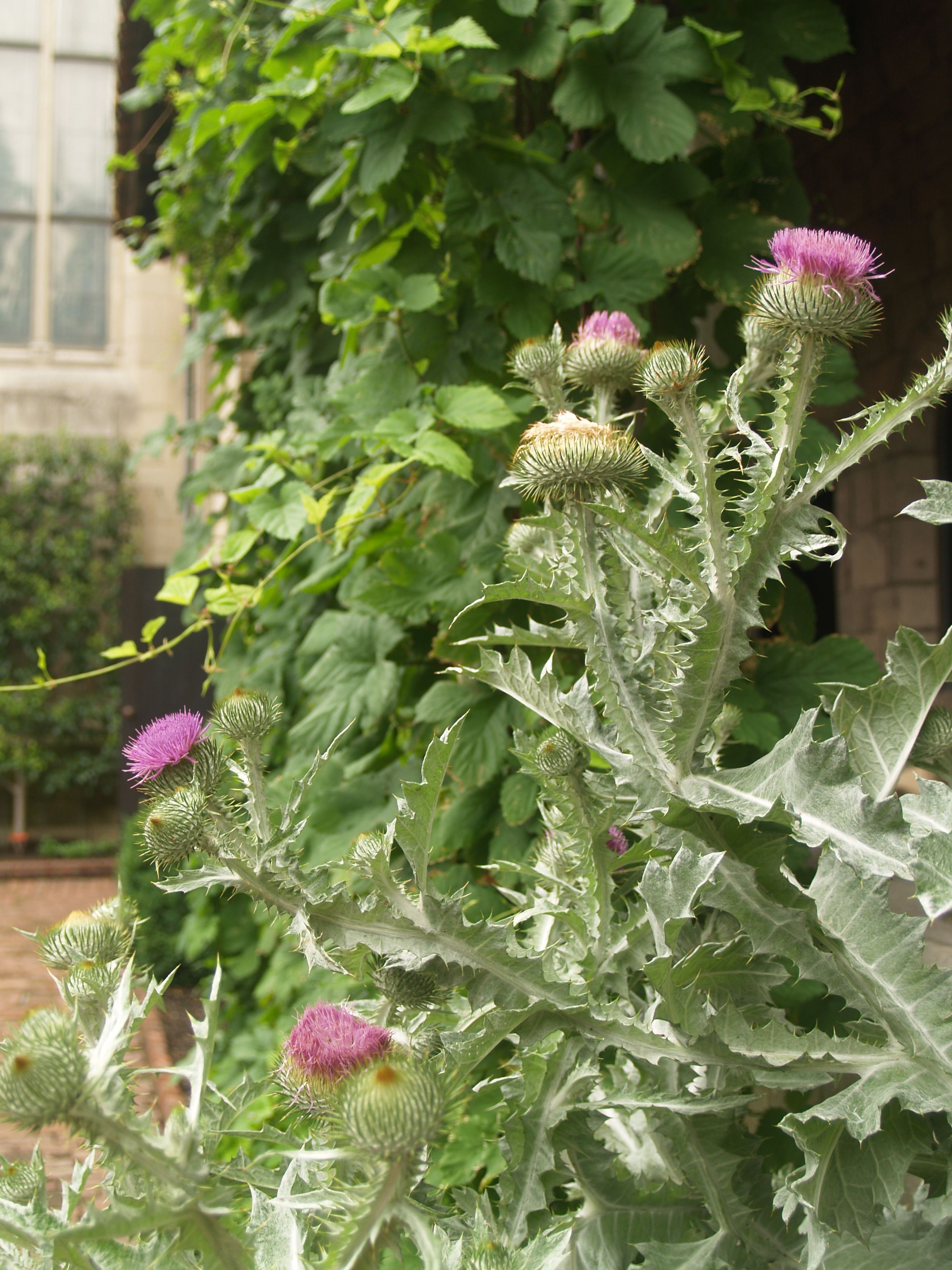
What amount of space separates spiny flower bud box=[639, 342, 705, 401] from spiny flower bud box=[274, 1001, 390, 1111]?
612 millimetres

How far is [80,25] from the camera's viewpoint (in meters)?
13.3

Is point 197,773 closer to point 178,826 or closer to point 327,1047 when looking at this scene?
point 178,826

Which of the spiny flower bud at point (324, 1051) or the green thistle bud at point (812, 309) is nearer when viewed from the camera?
the spiny flower bud at point (324, 1051)

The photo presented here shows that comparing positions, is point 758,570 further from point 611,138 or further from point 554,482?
point 611,138

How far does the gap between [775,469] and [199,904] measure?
361 centimetres

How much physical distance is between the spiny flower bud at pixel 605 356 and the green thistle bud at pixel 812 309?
0.27 meters

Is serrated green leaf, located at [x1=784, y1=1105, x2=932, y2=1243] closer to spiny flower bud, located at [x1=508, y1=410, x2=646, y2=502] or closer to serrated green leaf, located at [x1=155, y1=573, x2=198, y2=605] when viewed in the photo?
spiny flower bud, located at [x1=508, y1=410, x2=646, y2=502]

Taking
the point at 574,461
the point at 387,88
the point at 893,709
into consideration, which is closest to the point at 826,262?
the point at 574,461

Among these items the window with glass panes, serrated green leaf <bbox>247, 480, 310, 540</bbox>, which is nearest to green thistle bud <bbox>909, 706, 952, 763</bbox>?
serrated green leaf <bbox>247, 480, 310, 540</bbox>

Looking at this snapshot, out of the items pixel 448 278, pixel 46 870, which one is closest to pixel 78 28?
pixel 46 870

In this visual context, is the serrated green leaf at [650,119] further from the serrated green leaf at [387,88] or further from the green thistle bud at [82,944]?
the green thistle bud at [82,944]

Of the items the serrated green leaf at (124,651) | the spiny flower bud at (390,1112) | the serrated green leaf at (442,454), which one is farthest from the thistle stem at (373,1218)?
the serrated green leaf at (124,651)

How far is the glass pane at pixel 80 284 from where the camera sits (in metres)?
13.1

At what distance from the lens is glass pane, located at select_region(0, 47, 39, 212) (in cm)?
1323
